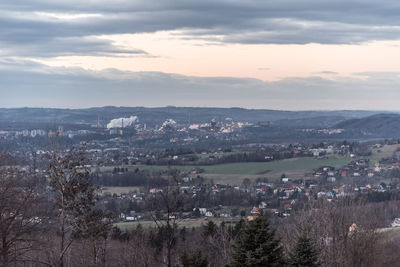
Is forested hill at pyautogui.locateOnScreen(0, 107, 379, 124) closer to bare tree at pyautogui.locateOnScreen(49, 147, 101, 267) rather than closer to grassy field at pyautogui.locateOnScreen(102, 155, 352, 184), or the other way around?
grassy field at pyautogui.locateOnScreen(102, 155, 352, 184)

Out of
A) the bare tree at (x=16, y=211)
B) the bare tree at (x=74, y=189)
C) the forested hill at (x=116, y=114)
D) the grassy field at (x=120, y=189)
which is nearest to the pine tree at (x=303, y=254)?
the bare tree at (x=74, y=189)

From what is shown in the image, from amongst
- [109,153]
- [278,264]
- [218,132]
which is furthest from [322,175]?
[218,132]

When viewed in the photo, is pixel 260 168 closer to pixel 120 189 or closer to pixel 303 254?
pixel 120 189

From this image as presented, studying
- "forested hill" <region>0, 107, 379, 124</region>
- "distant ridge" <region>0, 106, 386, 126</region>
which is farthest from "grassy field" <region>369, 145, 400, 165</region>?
"distant ridge" <region>0, 106, 386, 126</region>

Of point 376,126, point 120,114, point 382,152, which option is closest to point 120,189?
point 382,152

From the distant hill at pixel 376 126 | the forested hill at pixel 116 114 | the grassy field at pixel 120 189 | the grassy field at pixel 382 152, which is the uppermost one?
the forested hill at pixel 116 114

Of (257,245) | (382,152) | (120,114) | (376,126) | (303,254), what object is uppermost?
(120,114)

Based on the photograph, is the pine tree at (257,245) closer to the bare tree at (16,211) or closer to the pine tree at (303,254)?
the pine tree at (303,254)
